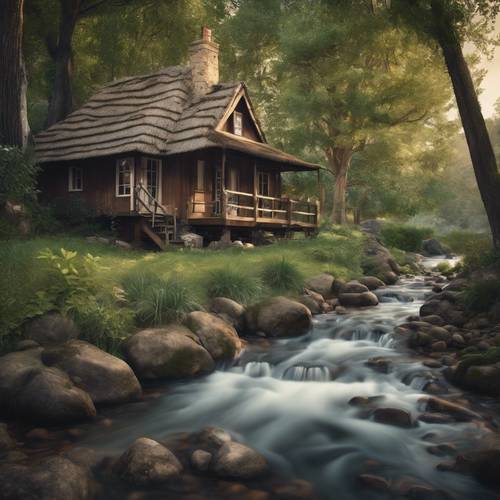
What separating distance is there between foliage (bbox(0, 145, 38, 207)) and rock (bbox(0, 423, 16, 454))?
12221 millimetres

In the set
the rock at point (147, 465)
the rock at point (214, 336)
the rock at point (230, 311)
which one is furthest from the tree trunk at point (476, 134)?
the rock at point (147, 465)

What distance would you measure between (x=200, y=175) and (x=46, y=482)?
1856 cm

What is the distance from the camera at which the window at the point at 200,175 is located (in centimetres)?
2230

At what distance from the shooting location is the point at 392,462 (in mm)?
5992

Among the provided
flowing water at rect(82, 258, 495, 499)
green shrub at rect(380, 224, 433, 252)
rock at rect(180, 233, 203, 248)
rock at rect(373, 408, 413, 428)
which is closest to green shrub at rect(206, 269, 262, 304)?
flowing water at rect(82, 258, 495, 499)

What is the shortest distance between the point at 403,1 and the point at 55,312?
1154 centimetres

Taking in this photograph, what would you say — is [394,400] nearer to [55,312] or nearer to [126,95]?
[55,312]

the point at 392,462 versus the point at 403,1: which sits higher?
the point at 403,1

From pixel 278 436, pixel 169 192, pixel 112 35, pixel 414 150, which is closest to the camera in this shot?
pixel 278 436

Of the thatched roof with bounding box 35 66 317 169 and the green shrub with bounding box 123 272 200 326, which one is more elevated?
the thatched roof with bounding box 35 66 317 169

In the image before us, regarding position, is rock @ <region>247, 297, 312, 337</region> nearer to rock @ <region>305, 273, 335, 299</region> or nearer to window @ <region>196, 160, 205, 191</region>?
rock @ <region>305, 273, 335, 299</region>

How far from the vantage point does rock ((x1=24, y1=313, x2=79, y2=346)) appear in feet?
27.8

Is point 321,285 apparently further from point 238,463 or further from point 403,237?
point 403,237

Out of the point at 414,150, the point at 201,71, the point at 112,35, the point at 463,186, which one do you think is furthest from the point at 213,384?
the point at 463,186
